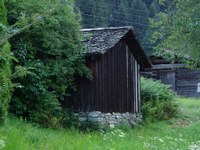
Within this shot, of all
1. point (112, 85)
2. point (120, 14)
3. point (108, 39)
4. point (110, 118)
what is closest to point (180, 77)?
point (120, 14)

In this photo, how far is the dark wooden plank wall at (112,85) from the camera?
15.0m

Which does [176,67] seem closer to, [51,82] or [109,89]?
[109,89]

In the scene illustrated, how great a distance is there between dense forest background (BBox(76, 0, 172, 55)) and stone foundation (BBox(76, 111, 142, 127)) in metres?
31.6

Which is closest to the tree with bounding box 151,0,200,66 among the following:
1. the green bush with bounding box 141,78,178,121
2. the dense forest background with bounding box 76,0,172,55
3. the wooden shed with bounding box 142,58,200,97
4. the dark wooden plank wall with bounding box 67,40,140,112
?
the dark wooden plank wall with bounding box 67,40,140,112

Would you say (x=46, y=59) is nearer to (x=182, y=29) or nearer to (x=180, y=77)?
(x=182, y=29)

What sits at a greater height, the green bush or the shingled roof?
the shingled roof

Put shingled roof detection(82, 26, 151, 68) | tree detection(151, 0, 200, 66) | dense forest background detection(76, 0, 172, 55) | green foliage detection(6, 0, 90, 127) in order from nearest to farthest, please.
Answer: green foliage detection(6, 0, 90, 127)
shingled roof detection(82, 26, 151, 68)
tree detection(151, 0, 200, 66)
dense forest background detection(76, 0, 172, 55)

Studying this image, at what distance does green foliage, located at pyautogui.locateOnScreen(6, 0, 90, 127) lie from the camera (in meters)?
12.1

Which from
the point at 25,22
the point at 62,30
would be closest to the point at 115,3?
the point at 62,30

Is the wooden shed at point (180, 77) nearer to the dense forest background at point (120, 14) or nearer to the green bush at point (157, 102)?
the green bush at point (157, 102)

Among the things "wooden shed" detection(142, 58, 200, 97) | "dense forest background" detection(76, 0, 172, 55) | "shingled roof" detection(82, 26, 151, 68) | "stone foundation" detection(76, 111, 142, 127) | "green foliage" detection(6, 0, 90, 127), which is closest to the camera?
"green foliage" detection(6, 0, 90, 127)

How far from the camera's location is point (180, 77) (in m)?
35.4

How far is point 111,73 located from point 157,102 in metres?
4.33

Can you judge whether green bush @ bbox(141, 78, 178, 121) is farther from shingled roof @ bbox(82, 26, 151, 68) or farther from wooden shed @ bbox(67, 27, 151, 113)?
shingled roof @ bbox(82, 26, 151, 68)
